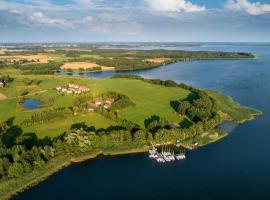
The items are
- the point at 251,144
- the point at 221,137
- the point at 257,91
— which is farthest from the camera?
the point at 257,91

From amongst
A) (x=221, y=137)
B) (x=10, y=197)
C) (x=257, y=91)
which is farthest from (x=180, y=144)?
(x=257, y=91)

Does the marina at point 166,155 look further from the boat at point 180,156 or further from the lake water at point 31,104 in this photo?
the lake water at point 31,104

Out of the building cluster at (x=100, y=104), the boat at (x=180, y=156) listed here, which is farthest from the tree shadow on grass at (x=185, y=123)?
the building cluster at (x=100, y=104)

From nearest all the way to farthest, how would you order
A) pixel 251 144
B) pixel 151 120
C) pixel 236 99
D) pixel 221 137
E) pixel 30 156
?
1. pixel 30 156
2. pixel 251 144
3. pixel 221 137
4. pixel 151 120
5. pixel 236 99

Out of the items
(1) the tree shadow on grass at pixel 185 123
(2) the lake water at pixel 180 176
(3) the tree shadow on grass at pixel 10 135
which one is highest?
(1) the tree shadow on grass at pixel 185 123

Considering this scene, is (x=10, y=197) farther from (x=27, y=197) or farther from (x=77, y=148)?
(x=77, y=148)

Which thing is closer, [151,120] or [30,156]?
[30,156]

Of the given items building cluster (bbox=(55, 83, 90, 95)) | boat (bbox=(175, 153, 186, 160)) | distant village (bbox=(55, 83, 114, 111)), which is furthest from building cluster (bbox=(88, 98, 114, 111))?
boat (bbox=(175, 153, 186, 160))
